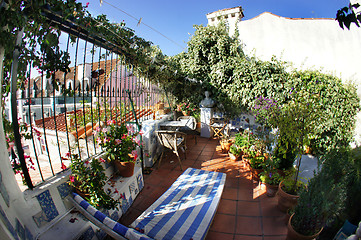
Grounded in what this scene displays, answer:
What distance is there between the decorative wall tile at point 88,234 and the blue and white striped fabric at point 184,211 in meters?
0.50

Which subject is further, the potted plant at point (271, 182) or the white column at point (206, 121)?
the white column at point (206, 121)

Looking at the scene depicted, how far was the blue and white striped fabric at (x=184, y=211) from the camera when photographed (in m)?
1.86

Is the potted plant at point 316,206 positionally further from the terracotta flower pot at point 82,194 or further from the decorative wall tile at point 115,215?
the terracotta flower pot at point 82,194

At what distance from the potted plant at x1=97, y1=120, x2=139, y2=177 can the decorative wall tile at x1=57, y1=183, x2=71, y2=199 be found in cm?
69

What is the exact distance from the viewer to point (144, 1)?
3477 mm

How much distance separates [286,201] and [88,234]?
2.54 meters

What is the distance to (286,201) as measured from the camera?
96.9 inches


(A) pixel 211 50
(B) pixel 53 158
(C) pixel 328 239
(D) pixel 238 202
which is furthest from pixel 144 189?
(A) pixel 211 50

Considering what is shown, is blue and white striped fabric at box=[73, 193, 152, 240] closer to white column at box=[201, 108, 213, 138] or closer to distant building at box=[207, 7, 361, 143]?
white column at box=[201, 108, 213, 138]

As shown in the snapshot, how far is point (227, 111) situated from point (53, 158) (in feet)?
17.2

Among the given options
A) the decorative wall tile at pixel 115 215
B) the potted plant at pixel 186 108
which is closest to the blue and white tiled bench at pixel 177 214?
the decorative wall tile at pixel 115 215

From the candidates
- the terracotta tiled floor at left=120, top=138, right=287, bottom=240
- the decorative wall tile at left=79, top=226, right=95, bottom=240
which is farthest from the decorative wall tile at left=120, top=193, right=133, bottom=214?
the decorative wall tile at left=79, top=226, right=95, bottom=240

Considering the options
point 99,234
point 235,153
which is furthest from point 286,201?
point 99,234

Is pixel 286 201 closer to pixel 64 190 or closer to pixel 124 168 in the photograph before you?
pixel 124 168
